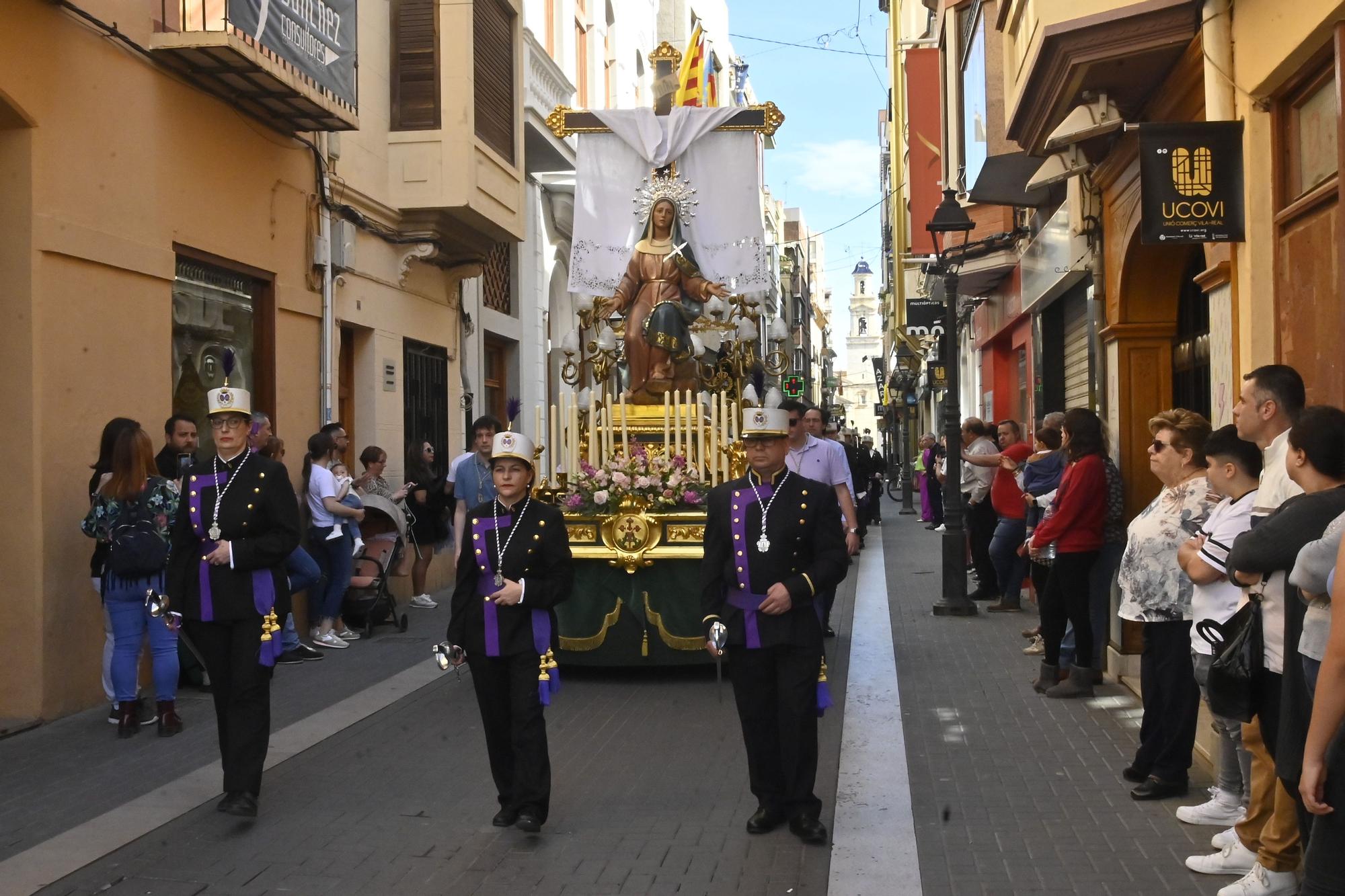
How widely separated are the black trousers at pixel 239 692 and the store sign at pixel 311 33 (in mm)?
5374

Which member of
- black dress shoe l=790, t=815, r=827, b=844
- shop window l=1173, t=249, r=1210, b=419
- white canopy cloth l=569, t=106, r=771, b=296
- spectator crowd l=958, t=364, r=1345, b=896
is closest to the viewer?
spectator crowd l=958, t=364, r=1345, b=896

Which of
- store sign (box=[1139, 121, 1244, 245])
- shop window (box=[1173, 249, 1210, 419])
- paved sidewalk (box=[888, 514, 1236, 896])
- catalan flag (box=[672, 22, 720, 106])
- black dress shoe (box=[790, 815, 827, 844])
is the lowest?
paved sidewalk (box=[888, 514, 1236, 896])

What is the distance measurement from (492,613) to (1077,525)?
4067 mm

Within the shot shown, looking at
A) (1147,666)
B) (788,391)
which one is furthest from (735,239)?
(788,391)

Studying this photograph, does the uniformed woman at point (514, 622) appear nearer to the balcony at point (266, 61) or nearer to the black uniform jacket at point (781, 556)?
the black uniform jacket at point (781, 556)

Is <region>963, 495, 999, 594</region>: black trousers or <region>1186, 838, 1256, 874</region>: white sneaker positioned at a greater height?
<region>963, 495, 999, 594</region>: black trousers

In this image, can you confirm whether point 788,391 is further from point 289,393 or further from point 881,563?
point 289,393

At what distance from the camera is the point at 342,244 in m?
13.1

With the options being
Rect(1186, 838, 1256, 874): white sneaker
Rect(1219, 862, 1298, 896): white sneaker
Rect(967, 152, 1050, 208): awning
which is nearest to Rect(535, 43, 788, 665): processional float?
Rect(967, 152, 1050, 208): awning

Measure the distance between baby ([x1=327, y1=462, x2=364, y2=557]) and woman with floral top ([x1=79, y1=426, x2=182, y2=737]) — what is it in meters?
3.33

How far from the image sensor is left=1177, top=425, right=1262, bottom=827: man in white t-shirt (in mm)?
5312

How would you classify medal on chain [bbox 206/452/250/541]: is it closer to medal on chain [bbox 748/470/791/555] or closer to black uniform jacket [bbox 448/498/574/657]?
black uniform jacket [bbox 448/498/574/657]

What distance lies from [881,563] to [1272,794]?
45.6 ft

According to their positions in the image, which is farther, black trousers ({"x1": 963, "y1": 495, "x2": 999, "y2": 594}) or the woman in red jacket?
black trousers ({"x1": 963, "y1": 495, "x2": 999, "y2": 594})
